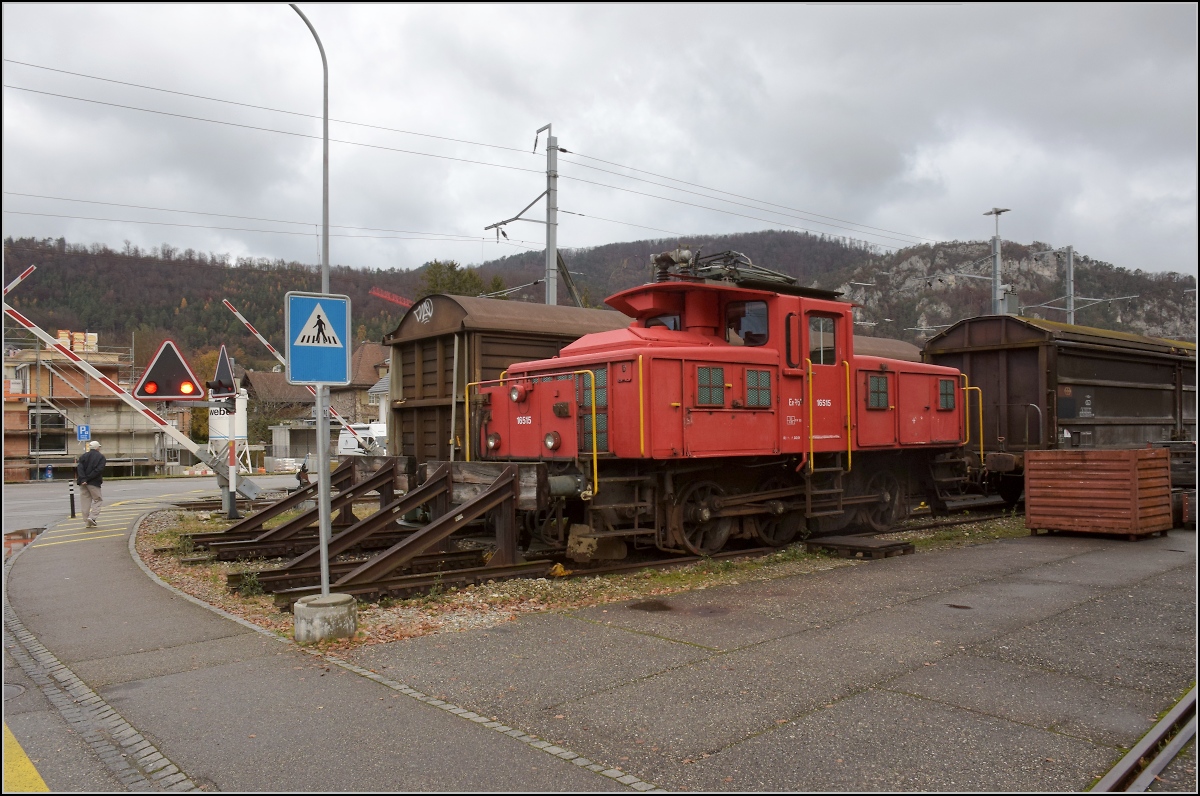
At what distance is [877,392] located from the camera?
12469 millimetres

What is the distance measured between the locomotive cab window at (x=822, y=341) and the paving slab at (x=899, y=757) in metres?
7.02

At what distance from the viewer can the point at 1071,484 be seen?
41.0ft

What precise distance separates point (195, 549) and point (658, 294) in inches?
302

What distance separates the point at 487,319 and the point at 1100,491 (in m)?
9.42

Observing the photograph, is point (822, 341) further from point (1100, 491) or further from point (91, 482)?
point (91, 482)

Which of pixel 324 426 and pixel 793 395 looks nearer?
pixel 324 426

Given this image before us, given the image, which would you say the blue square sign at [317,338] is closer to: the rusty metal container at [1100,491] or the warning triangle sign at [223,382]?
the warning triangle sign at [223,382]

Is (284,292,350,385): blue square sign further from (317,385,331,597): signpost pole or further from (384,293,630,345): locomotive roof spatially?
(384,293,630,345): locomotive roof

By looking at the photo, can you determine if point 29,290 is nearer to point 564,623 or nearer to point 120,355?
point 120,355

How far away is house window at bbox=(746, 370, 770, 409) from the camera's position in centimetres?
1051

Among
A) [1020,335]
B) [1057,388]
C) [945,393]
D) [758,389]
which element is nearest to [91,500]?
[758,389]

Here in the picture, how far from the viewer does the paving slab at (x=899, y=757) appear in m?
4.05

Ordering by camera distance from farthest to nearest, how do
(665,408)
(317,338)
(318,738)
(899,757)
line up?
(665,408)
(317,338)
(318,738)
(899,757)

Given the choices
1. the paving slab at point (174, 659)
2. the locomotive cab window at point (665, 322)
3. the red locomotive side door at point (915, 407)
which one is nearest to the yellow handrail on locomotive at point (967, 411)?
the red locomotive side door at point (915, 407)
